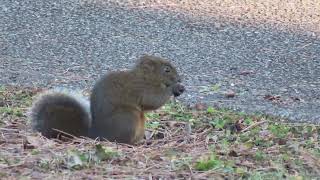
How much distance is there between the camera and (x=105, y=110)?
16.8 ft

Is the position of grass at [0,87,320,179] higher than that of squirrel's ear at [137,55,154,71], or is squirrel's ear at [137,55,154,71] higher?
squirrel's ear at [137,55,154,71]

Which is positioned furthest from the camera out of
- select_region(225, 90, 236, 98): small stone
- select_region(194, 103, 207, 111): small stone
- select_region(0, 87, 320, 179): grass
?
select_region(225, 90, 236, 98): small stone

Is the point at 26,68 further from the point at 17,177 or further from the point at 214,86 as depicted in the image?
the point at 17,177

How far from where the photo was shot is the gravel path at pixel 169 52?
6.58 metres

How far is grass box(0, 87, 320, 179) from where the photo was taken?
4.29 metres

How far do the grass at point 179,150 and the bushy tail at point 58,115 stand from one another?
113 mm

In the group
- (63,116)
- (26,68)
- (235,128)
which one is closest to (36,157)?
(63,116)

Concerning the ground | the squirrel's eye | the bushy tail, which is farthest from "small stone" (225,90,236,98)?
the bushy tail

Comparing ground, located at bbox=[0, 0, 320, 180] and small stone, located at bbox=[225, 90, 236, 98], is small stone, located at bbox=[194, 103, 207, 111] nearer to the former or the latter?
ground, located at bbox=[0, 0, 320, 180]

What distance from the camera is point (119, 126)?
5129mm

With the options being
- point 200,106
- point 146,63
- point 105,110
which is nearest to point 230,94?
point 200,106

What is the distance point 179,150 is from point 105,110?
51 centimetres

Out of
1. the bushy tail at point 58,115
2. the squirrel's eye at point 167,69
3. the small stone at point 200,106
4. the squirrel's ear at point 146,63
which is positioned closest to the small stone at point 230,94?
the small stone at point 200,106

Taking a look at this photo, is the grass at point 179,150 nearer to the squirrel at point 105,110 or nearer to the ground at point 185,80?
the ground at point 185,80
